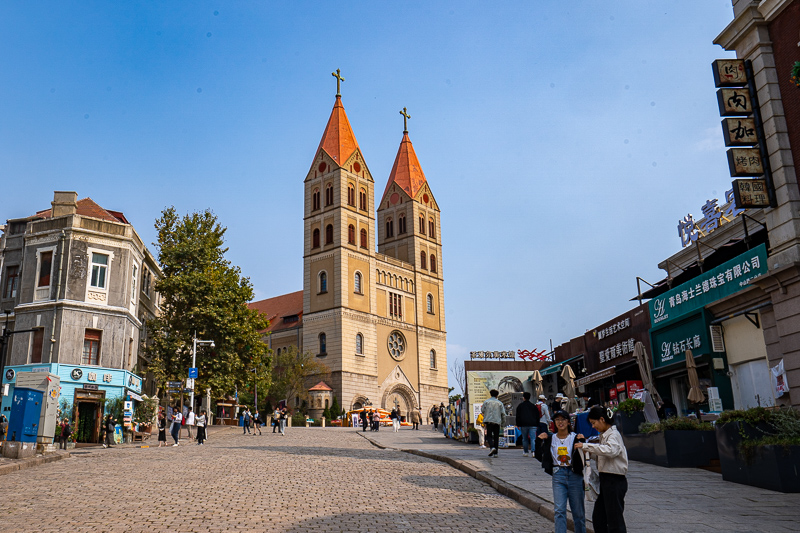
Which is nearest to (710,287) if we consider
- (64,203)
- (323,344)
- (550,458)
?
(550,458)

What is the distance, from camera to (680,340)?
23.9 meters

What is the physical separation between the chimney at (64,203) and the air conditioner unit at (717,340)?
2749 centimetres

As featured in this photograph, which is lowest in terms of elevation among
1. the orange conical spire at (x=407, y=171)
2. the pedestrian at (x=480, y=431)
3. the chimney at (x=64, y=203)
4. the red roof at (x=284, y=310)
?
the pedestrian at (x=480, y=431)

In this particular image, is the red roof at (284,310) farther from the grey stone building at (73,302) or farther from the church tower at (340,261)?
the grey stone building at (73,302)

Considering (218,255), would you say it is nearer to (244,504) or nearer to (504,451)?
(504,451)

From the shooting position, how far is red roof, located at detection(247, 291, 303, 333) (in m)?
72.6

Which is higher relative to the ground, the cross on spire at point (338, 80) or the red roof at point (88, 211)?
the cross on spire at point (338, 80)

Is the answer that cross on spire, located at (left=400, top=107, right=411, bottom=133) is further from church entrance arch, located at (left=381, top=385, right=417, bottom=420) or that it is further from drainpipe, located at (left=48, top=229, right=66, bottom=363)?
drainpipe, located at (left=48, top=229, right=66, bottom=363)

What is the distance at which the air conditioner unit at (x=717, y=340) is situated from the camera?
71.3ft

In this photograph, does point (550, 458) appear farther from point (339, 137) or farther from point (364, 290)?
point (339, 137)

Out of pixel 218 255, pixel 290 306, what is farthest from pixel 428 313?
pixel 218 255

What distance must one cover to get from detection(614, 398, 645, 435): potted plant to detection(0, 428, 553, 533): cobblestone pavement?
4.31 m

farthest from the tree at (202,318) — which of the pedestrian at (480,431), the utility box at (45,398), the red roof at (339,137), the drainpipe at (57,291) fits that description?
the red roof at (339,137)

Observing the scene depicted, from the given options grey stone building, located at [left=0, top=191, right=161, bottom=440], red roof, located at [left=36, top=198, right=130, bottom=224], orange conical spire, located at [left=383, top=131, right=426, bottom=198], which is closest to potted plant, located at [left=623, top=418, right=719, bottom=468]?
grey stone building, located at [left=0, top=191, right=161, bottom=440]
